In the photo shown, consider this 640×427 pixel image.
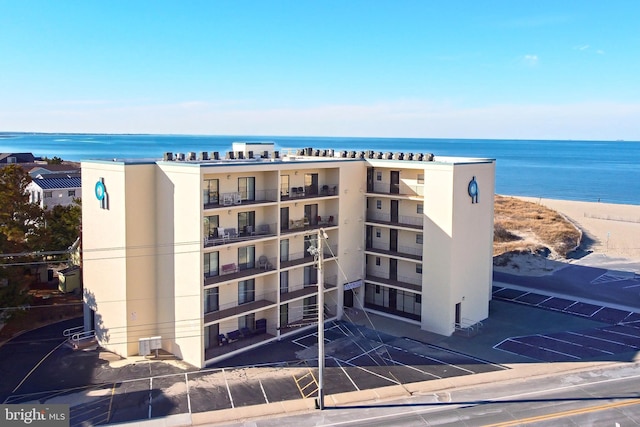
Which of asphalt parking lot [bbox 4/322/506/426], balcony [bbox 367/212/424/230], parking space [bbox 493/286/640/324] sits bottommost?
asphalt parking lot [bbox 4/322/506/426]

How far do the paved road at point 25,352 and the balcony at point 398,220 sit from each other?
22.8 metres

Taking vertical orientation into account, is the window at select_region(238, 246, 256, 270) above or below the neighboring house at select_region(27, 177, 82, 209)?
below

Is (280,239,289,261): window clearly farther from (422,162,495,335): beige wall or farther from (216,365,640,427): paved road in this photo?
(216,365,640,427): paved road

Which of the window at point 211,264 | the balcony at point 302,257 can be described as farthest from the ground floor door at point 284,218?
the window at point 211,264

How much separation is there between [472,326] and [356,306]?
347 inches

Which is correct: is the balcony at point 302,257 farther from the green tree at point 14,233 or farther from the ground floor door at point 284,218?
the green tree at point 14,233

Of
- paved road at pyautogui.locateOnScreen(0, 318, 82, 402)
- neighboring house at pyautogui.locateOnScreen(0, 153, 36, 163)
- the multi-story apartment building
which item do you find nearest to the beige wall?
the multi-story apartment building

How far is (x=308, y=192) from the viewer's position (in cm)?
4094

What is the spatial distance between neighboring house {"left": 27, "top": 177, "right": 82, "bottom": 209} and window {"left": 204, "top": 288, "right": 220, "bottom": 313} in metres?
35.4

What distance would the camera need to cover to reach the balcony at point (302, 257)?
38.4 meters

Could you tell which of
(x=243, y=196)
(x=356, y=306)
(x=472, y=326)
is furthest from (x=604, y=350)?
(x=243, y=196)

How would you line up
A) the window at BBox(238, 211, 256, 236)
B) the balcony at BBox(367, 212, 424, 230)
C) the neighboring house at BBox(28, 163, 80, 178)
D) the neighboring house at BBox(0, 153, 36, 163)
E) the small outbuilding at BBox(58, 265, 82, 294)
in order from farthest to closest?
1. the neighboring house at BBox(0, 153, 36, 163)
2. the neighboring house at BBox(28, 163, 80, 178)
3. the small outbuilding at BBox(58, 265, 82, 294)
4. the balcony at BBox(367, 212, 424, 230)
5. the window at BBox(238, 211, 256, 236)

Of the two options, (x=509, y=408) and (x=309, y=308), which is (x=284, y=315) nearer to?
(x=309, y=308)

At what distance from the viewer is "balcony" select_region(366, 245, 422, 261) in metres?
40.6
